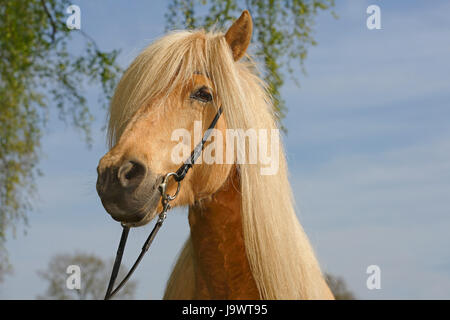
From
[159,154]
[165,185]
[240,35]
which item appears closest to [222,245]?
[165,185]

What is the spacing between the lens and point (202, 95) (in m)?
3.20

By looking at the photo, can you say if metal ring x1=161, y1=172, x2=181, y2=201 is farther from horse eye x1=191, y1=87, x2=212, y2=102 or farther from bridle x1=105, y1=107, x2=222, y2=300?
horse eye x1=191, y1=87, x2=212, y2=102

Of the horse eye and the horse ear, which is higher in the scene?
the horse ear

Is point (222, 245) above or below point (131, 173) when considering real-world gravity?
below

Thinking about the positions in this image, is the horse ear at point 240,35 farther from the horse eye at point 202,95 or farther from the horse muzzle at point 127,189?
the horse muzzle at point 127,189

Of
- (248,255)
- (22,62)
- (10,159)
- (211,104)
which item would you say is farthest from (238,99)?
(10,159)

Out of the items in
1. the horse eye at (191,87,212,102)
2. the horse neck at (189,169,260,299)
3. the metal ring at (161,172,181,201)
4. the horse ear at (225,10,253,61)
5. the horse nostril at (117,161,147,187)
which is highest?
the horse ear at (225,10,253,61)

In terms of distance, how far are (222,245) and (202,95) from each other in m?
1.04

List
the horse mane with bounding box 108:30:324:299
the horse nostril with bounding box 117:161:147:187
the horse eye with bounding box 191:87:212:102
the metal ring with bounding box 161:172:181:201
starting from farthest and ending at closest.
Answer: the horse eye with bounding box 191:87:212:102, the horse mane with bounding box 108:30:324:299, the metal ring with bounding box 161:172:181:201, the horse nostril with bounding box 117:161:147:187

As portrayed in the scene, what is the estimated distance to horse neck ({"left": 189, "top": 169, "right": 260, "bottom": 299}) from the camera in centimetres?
314

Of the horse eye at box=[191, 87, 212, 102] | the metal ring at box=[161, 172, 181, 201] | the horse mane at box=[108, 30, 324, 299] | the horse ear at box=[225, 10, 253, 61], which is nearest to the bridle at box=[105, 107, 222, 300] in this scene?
the metal ring at box=[161, 172, 181, 201]

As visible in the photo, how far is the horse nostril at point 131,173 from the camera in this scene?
271cm

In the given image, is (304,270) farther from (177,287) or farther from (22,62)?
(22,62)

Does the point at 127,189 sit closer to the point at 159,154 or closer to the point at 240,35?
the point at 159,154
